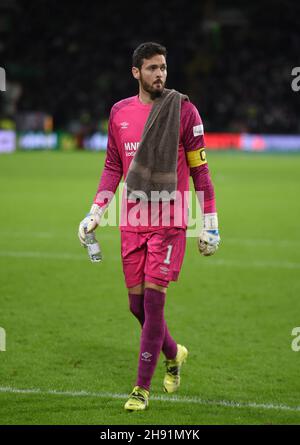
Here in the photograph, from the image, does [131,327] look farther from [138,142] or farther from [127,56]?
[127,56]

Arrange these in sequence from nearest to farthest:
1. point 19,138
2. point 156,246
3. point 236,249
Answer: point 156,246 → point 236,249 → point 19,138

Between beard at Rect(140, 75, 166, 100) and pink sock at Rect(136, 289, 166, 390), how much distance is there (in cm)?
128

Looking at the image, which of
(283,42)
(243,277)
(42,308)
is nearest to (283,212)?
(243,277)

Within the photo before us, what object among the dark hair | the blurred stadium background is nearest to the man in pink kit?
the dark hair

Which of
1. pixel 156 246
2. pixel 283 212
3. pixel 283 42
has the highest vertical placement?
pixel 283 42

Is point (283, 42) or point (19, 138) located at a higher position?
point (283, 42)

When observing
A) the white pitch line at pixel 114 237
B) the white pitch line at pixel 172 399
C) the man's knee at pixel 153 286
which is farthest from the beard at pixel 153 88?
the white pitch line at pixel 114 237

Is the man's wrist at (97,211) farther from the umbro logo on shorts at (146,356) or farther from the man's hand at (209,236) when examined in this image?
the umbro logo on shorts at (146,356)

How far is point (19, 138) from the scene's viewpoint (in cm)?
3984

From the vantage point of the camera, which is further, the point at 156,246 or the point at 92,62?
the point at 92,62

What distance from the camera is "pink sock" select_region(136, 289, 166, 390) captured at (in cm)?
574

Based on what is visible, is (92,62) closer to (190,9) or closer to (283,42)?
(190,9)

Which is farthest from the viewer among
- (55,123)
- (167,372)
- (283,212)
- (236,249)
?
(55,123)

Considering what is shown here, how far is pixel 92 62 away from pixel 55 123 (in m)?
4.36
